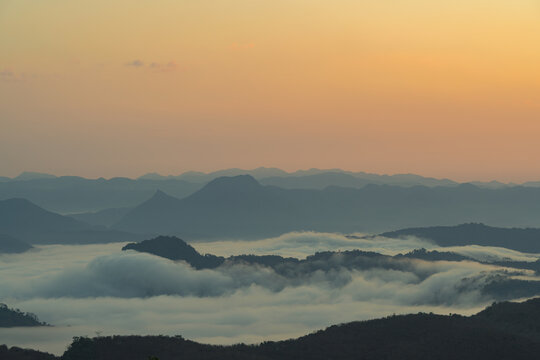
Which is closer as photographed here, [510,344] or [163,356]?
[163,356]

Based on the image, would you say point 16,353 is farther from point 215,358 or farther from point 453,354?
point 453,354

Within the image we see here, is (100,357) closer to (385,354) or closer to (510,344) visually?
(385,354)

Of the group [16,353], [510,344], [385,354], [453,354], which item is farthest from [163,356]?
[510,344]

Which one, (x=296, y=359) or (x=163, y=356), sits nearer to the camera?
(x=163, y=356)

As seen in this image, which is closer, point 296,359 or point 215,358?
point 215,358

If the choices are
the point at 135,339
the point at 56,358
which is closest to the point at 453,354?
the point at 135,339

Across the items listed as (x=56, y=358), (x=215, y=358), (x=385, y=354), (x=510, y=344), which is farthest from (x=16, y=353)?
(x=510, y=344)

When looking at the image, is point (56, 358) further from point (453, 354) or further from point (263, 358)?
point (453, 354)
